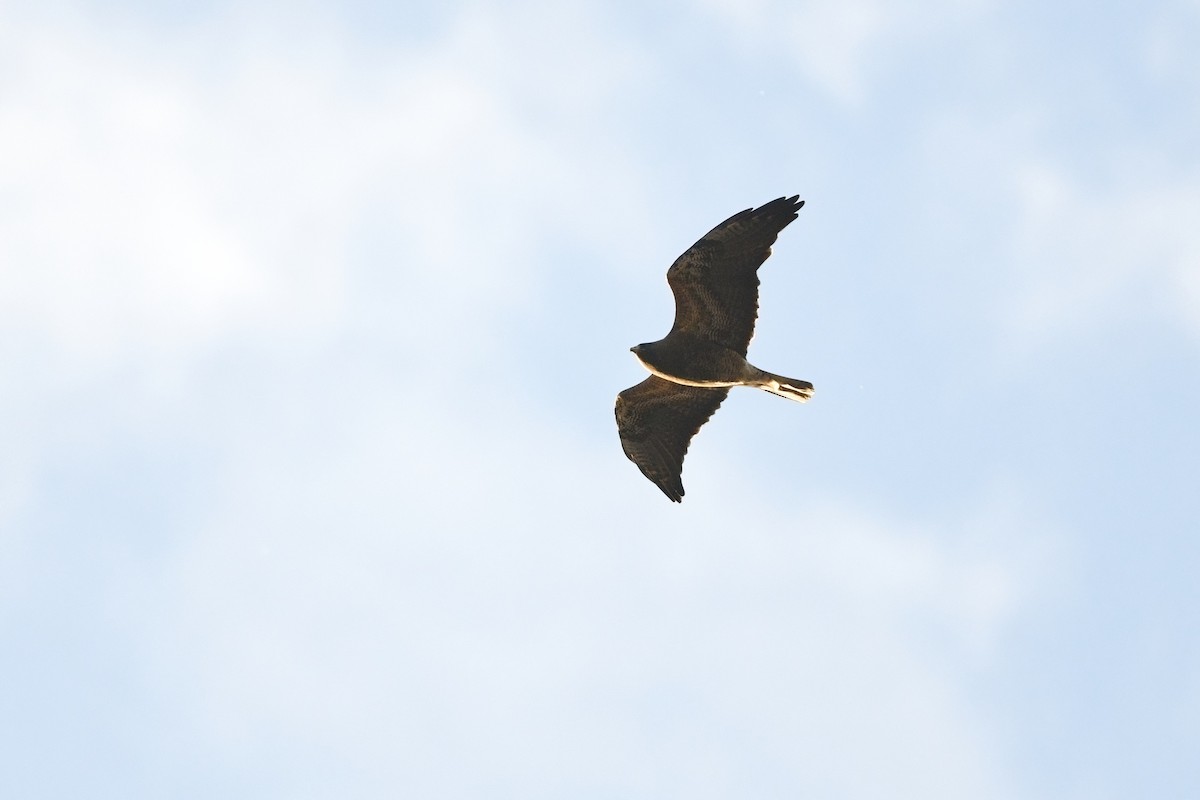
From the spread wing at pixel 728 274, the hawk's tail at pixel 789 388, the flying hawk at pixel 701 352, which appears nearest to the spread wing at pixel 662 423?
the flying hawk at pixel 701 352

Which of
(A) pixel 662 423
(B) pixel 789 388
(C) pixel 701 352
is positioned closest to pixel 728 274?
(C) pixel 701 352

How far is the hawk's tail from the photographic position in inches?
761

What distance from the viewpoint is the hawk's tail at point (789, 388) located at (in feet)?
63.4

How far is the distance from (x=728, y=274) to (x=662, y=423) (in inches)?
105

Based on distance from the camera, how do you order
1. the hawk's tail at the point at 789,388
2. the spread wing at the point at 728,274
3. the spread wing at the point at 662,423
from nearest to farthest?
the spread wing at the point at 728,274, the hawk's tail at the point at 789,388, the spread wing at the point at 662,423

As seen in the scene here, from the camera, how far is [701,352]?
19.2m

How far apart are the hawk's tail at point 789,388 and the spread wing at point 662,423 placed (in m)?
0.85

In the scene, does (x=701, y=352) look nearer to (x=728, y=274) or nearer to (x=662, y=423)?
(x=728, y=274)

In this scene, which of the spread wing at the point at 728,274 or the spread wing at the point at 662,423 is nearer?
the spread wing at the point at 728,274

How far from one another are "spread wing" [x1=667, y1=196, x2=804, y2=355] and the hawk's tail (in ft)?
2.14

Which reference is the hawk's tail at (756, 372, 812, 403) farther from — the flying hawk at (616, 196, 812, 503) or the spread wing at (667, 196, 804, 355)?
the spread wing at (667, 196, 804, 355)

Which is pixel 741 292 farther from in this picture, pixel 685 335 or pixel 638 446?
pixel 638 446

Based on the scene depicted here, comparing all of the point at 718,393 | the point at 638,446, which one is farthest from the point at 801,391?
the point at 638,446

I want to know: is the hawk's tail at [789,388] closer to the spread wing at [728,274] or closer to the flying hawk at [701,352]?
the flying hawk at [701,352]
